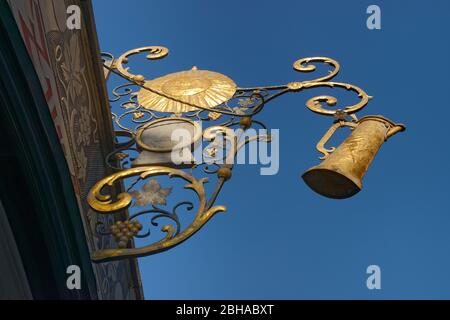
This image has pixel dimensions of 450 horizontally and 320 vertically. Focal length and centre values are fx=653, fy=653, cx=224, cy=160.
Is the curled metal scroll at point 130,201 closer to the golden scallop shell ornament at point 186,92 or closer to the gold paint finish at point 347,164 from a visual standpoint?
the gold paint finish at point 347,164

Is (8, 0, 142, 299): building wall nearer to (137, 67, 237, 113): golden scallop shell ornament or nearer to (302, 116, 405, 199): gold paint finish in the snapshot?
(137, 67, 237, 113): golden scallop shell ornament

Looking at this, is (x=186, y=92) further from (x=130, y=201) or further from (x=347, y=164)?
(x=347, y=164)

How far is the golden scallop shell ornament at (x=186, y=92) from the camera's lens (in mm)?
4395

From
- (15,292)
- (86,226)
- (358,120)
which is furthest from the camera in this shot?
(358,120)

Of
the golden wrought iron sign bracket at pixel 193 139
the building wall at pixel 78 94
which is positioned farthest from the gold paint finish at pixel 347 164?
the building wall at pixel 78 94

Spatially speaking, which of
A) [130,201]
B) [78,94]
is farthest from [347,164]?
[78,94]

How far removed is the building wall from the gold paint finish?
1.21 metres

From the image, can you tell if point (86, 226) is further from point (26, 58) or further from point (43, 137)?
point (26, 58)

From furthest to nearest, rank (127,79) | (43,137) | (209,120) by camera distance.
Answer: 1. (127,79)
2. (209,120)
3. (43,137)

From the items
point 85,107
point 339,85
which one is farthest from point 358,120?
point 85,107

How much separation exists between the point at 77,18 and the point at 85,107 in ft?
1.78

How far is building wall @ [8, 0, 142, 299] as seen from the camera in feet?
10.6

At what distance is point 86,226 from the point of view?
3.61m

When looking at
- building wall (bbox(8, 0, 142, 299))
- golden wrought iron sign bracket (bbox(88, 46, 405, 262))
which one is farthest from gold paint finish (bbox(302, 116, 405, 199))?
building wall (bbox(8, 0, 142, 299))
